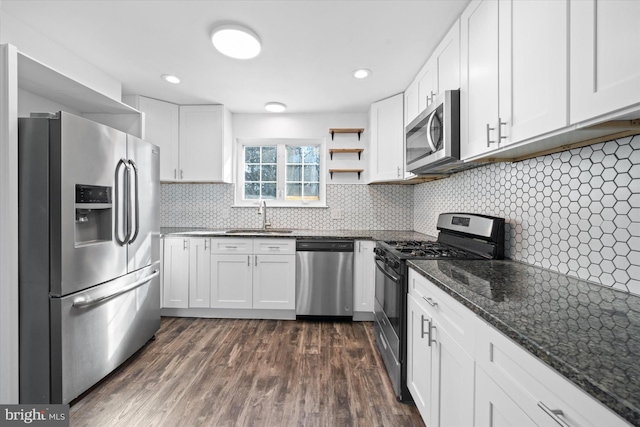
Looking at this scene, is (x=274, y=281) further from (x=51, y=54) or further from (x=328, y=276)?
(x=51, y=54)

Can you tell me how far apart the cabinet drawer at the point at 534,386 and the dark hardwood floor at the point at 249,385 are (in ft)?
3.35

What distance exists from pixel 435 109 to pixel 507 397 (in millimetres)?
1588

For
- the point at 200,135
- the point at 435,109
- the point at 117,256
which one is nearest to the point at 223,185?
the point at 200,135

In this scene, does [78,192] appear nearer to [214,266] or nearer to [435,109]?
[214,266]

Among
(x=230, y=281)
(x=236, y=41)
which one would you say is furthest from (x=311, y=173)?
(x=236, y=41)

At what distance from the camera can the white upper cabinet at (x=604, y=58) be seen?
29.4 inches

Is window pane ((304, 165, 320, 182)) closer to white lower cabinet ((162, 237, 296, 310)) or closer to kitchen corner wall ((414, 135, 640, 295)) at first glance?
white lower cabinet ((162, 237, 296, 310))

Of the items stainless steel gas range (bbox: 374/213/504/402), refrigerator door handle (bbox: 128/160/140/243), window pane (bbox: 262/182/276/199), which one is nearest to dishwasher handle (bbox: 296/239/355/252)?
stainless steel gas range (bbox: 374/213/504/402)

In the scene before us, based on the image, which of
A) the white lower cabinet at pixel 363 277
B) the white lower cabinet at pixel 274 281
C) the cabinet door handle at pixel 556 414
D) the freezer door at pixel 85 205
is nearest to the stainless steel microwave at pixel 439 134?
the white lower cabinet at pixel 363 277

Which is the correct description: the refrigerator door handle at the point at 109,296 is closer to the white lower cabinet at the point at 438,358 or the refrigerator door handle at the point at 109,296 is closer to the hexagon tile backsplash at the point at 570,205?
the white lower cabinet at the point at 438,358

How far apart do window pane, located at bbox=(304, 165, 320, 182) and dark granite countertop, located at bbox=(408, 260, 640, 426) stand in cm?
249

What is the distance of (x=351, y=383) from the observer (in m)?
1.93

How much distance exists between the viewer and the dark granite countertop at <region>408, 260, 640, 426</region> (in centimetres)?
52

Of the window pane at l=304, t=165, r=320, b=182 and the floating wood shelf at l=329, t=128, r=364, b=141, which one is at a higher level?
the floating wood shelf at l=329, t=128, r=364, b=141
